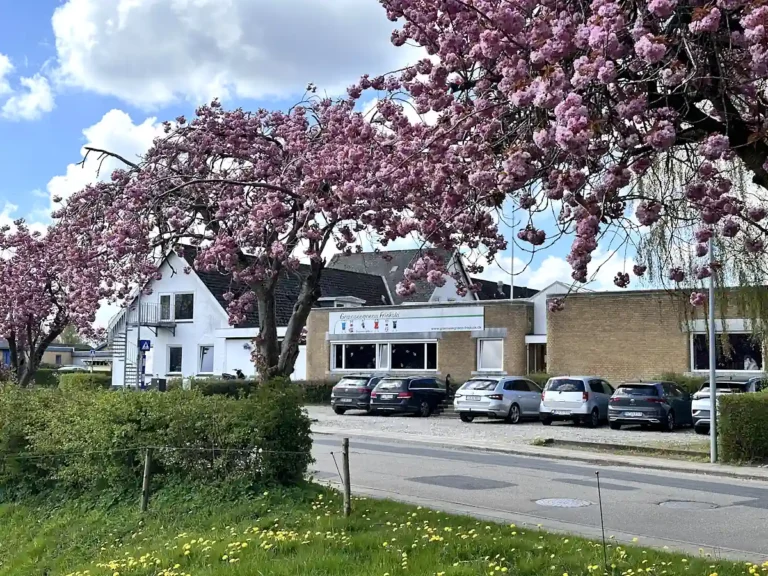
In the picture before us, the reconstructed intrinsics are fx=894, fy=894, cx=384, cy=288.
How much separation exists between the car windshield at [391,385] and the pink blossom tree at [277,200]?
17643mm

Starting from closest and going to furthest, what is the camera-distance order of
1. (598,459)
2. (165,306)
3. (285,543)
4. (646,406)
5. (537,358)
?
(285,543) < (598,459) < (646,406) < (537,358) < (165,306)

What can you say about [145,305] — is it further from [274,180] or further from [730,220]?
[730,220]

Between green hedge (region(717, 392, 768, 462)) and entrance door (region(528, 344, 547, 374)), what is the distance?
1806 cm

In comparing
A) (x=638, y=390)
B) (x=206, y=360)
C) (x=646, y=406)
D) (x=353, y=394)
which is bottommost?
(x=646, y=406)

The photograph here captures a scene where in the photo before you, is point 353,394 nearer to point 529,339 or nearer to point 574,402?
point 529,339

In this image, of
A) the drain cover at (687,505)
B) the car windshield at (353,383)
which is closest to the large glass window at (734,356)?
the car windshield at (353,383)

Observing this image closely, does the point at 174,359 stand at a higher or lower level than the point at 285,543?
higher

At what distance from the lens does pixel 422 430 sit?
84.2 feet

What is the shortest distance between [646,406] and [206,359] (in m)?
26.9

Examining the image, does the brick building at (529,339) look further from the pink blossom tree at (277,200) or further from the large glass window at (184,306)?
the pink blossom tree at (277,200)

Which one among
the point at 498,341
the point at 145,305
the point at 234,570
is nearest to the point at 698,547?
the point at 234,570

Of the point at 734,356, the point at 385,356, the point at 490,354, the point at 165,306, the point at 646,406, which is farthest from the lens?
the point at 165,306

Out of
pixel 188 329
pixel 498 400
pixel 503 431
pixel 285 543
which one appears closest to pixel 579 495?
pixel 285 543

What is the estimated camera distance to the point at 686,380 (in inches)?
1184
